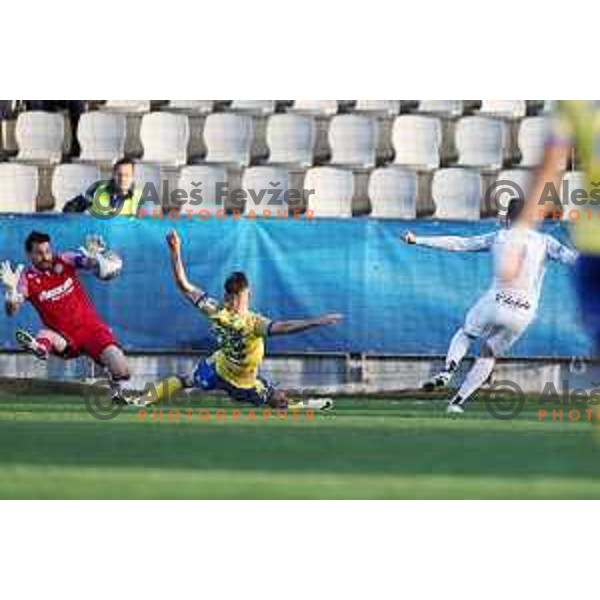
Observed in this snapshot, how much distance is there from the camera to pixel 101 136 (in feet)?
30.7

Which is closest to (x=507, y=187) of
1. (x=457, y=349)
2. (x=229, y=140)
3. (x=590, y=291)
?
(x=457, y=349)

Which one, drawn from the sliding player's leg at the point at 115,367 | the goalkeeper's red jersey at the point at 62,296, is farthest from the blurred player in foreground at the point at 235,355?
the goalkeeper's red jersey at the point at 62,296

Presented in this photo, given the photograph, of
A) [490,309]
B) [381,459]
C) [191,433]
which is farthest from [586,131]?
[490,309]

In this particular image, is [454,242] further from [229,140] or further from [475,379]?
[229,140]

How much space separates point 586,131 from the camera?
11.5ft

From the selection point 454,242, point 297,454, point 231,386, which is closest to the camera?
point 297,454

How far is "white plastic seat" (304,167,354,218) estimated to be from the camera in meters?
9.52

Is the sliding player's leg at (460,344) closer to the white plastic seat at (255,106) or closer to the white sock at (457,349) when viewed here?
the white sock at (457,349)

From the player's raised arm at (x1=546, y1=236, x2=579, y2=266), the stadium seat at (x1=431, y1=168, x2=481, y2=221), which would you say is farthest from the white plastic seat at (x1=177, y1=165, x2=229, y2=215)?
the player's raised arm at (x1=546, y1=236, x2=579, y2=266)

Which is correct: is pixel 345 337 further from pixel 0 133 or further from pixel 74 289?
pixel 0 133

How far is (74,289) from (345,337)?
1612 mm

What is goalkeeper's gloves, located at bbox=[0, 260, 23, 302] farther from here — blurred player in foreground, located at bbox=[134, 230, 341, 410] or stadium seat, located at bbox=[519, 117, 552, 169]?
stadium seat, located at bbox=[519, 117, 552, 169]

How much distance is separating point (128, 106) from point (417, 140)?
1.72 m

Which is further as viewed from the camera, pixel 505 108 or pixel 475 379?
pixel 475 379
